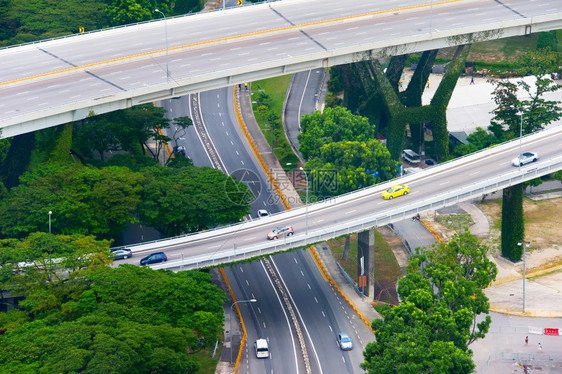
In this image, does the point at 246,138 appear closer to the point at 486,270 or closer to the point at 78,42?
the point at 78,42

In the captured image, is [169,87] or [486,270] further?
[169,87]

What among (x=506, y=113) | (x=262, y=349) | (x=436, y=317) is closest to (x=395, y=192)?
(x=262, y=349)

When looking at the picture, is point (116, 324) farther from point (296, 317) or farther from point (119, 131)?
point (119, 131)

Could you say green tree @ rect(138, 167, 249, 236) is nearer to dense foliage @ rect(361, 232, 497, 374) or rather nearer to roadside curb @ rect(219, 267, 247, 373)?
roadside curb @ rect(219, 267, 247, 373)

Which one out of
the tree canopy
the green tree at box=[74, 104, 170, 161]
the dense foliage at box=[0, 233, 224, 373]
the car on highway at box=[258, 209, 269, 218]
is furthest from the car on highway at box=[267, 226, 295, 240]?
the green tree at box=[74, 104, 170, 161]

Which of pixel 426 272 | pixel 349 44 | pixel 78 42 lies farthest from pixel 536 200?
pixel 78 42

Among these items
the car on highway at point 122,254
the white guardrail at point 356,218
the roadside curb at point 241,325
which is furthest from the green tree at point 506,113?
the car on highway at point 122,254

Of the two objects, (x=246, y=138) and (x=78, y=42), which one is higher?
(x=78, y=42)
